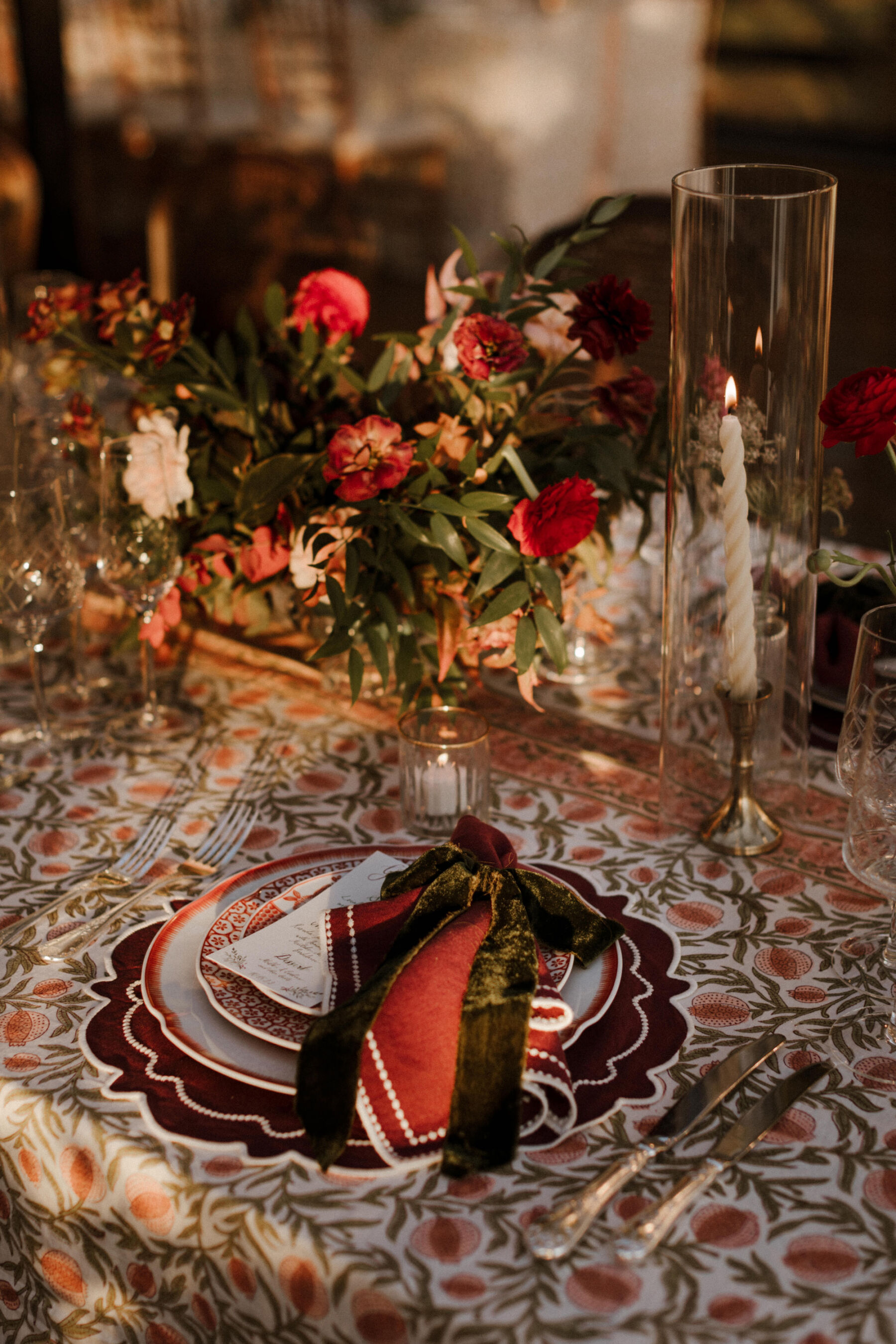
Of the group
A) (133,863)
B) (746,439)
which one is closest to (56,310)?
(133,863)

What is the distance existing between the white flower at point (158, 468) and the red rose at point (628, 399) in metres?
0.38

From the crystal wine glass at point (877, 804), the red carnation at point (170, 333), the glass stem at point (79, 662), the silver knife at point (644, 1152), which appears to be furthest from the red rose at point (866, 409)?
the glass stem at point (79, 662)

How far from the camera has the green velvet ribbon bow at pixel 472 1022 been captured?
2.30ft

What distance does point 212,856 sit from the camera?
102 centimetres

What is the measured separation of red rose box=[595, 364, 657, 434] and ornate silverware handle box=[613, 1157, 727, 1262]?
68 cm

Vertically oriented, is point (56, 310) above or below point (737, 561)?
above

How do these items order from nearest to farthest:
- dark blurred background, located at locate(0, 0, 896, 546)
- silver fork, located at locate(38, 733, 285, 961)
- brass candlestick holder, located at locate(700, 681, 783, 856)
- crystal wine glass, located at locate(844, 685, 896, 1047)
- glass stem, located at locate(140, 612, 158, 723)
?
crystal wine glass, located at locate(844, 685, 896, 1047) < silver fork, located at locate(38, 733, 285, 961) < brass candlestick holder, located at locate(700, 681, 783, 856) < glass stem, located at locate(140, 612, 158, 723) < dark blurred background, located at locate(0, 0, 896, 546)

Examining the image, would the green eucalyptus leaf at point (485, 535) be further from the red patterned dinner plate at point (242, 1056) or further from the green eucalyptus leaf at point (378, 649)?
the red patterned dinner plate at point (242, 1056)

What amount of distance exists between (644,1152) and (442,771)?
40 cm

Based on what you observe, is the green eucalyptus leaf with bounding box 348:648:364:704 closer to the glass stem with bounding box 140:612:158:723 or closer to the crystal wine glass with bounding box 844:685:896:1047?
the glass stem with bounding box 140:612:158:723

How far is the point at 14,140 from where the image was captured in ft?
17.0

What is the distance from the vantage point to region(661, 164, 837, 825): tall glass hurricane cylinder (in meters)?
0.92

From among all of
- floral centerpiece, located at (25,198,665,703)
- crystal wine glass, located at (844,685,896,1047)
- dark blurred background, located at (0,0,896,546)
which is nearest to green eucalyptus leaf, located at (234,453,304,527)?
floral centerpiece, located at (25,198,665,703)

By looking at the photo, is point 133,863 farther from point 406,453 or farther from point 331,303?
point 331,303
